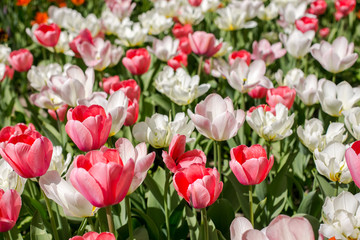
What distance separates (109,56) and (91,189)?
1.49 metres

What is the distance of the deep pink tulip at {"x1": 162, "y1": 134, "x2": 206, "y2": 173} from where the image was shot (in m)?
1.16

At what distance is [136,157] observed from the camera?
1.15 meters

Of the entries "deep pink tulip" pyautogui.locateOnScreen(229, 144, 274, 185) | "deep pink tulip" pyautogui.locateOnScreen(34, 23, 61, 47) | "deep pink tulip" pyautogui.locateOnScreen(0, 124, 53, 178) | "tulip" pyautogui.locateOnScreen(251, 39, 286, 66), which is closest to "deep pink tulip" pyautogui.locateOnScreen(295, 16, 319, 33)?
"tulip" pyautogui.locateOnScreen(251, 39, 286, 66)

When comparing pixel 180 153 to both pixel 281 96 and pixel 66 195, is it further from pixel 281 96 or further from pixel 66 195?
pixel 281 96

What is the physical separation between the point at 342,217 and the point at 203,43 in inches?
55.2

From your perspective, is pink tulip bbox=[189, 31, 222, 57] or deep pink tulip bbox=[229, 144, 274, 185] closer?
deep pink tulip bbox=[229, 144, 274, 185]

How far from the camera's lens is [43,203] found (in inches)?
63.2

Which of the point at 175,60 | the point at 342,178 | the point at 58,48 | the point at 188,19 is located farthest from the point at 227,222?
the point at 188,19

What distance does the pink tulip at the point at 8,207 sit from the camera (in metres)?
1.05

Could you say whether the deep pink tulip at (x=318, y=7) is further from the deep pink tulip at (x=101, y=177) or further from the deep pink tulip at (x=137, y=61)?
the deep pink tulip at (x=101, y=177)

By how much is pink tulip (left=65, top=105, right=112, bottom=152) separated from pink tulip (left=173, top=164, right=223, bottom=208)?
0.86 feet

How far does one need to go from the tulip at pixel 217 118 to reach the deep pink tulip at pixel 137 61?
0.88 m

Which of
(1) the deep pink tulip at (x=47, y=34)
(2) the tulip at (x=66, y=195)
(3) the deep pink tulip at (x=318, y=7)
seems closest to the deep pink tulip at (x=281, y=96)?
(2) the tulip at (x=66, y=195)

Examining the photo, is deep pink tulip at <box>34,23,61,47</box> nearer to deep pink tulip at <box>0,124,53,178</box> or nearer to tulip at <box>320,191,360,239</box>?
deep pink tulip at <box>0,124,53,178</box>
